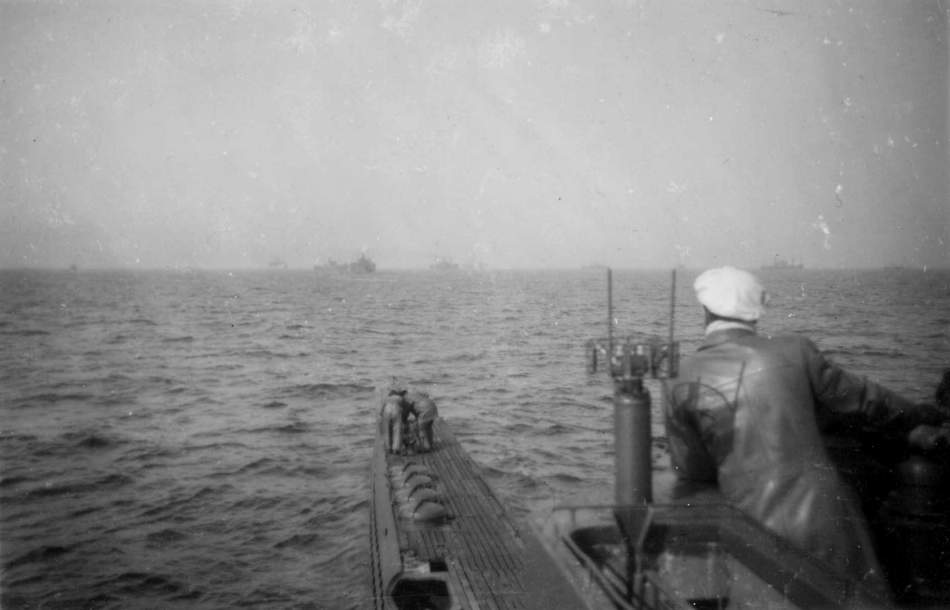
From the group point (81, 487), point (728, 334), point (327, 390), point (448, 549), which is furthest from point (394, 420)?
point (327, 390)

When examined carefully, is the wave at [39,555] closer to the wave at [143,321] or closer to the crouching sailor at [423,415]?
the crouching sailor at [423,415]

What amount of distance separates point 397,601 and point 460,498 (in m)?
3.52

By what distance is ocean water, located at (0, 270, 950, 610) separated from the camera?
11.0 m

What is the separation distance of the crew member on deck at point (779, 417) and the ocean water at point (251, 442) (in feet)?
3.06

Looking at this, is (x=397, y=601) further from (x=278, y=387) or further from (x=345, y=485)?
(x=278, y=387)

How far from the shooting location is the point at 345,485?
50.2ft

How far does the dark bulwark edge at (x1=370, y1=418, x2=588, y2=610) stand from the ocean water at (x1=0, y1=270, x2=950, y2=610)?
2.65ft

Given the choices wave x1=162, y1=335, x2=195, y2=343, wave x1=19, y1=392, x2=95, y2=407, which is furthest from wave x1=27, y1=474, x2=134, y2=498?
wave x1=162, y1=335, x2=195, y2=343

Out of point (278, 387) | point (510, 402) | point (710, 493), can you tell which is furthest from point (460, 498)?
point (278, 387)

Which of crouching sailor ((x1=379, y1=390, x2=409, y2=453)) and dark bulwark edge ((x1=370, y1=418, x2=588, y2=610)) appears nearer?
dark bulwark edge ((x1=370, y1=418, x2=588, y2=610))

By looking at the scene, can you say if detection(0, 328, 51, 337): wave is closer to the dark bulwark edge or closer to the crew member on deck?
the dark bulwark edge

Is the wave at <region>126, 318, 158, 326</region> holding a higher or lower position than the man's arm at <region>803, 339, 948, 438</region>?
lower

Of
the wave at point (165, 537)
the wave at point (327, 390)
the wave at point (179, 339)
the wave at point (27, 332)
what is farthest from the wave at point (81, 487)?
the wave at point (27, 332)

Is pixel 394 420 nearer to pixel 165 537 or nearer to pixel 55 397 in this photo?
pixel 165 537
